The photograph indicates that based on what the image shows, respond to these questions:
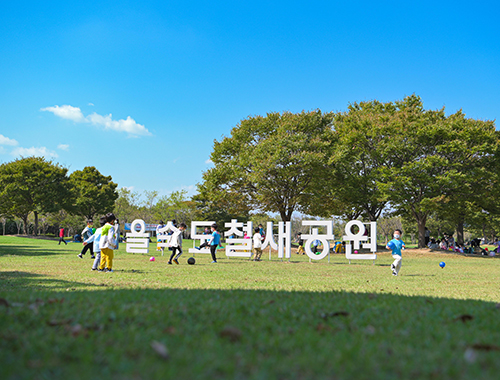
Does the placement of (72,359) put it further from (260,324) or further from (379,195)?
(379,195)

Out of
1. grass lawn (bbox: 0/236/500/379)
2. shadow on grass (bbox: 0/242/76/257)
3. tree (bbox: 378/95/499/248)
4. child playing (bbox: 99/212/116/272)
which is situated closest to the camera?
grass lawn (bbox: 0/236/500/379)

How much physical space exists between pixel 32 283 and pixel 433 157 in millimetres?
31028

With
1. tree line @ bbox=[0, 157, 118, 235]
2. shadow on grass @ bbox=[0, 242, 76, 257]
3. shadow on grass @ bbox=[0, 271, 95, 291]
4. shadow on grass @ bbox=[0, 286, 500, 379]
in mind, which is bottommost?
shadow on grass @ bbox=[0, 242, 76, 257]

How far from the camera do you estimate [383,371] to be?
2.79m

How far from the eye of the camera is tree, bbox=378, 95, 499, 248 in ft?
104

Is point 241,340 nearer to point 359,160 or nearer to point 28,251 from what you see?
point 28,251

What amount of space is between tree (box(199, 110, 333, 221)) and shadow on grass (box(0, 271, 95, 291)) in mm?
24023

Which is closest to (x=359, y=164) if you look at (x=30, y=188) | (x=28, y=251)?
(x=28, y=251)

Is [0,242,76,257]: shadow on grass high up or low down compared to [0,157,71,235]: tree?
down

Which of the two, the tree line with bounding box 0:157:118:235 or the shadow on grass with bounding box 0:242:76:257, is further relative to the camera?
the tree line with bounding box 0:157:118:235

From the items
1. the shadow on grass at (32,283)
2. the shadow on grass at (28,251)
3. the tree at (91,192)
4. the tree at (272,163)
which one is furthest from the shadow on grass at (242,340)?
the tree at (91,192)

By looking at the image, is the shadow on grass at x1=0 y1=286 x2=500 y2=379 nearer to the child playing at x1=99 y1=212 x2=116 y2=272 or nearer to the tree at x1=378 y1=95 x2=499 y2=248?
the child playing at x1=99 y1=212 x2=116 y2=272

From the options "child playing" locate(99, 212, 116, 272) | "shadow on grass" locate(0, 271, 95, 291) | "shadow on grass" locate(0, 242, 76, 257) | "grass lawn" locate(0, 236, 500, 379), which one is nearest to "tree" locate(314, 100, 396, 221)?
"shadow on grass" locate(0, 242, 76, 257)

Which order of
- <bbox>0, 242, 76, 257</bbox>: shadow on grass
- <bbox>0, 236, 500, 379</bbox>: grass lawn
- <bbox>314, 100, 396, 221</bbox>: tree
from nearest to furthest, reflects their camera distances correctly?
<bbox>0, 236, 500, 379</bbox>: grass lawn
<bbox>0, 242, 76, 257</bbox>: shadow on grass
<bbox>314, 100, 396, 221</bbox>: tree
